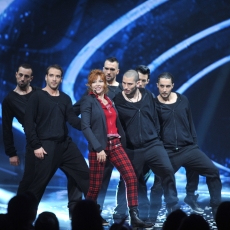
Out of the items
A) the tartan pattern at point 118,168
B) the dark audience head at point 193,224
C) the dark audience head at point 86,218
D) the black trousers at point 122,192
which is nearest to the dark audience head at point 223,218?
the dark audience head at point 193,224

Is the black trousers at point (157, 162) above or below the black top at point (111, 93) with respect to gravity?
below

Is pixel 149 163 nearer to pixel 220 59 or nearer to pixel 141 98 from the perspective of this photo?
pixel 141 98

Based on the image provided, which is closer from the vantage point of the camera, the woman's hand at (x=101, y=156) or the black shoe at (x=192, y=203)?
the woman's hand at (x=101, y=156)

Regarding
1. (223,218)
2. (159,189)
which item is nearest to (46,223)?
(223,218)

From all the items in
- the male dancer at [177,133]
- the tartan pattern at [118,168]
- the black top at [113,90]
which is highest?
the black top at [113,90]

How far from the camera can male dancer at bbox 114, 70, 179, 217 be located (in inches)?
233

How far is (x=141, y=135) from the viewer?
5.95 meters

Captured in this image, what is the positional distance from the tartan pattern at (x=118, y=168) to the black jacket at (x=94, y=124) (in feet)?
0.33

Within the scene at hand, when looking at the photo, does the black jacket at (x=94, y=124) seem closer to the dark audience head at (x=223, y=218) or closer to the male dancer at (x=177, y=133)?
the male dancer at (x=177, y=133)

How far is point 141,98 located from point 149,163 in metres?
0.69

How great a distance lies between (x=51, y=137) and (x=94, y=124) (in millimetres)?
440

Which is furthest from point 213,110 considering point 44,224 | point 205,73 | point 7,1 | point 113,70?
point 44,224

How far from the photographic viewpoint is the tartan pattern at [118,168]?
5.58 meters

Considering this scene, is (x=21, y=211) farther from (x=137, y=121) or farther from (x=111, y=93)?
(x=111, y=93)
